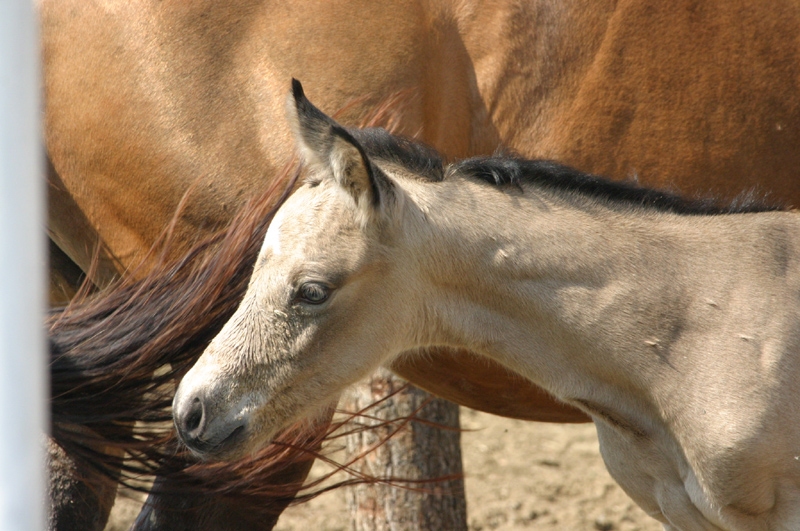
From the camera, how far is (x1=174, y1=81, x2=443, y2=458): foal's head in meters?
2.03

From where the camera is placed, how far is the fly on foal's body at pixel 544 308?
2.05 meters

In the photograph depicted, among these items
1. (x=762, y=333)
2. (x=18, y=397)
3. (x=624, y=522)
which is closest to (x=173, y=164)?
(x=762, y=333)

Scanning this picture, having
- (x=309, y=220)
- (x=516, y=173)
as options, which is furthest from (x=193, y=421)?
(x=516, y=173)

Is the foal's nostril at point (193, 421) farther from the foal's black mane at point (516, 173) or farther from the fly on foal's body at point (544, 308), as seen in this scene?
the foal's black mane at point (516, 173)

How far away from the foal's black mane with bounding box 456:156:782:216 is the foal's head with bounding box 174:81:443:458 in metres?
0.25

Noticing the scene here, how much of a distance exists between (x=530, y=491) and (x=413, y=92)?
288 centimetres

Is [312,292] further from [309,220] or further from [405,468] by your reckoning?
[405,468]

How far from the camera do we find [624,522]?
176 inches

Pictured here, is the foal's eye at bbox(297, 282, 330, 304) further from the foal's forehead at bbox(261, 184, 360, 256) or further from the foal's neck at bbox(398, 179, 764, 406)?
the foal's neck at bbox(398, 179, 764, 406)

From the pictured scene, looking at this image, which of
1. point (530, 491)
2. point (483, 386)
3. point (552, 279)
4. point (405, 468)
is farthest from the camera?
point (530, 491)

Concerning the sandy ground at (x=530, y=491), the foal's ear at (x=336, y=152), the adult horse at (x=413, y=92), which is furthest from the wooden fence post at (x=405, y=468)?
the foal's ear at (x=336, y=152)

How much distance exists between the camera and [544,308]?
85.0 inches

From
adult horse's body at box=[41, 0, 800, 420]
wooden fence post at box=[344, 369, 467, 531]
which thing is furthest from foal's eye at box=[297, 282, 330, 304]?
wooden fence post at box=[344, 369, 467, 531]

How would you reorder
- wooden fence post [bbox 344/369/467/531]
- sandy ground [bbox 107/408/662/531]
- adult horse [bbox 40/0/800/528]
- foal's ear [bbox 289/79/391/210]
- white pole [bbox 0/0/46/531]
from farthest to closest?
sandy ground [bbox 107/408/662/531] → wooden fence post [bbox 344/369/467/531] → adult horse [bbox 40/0/800/528] → foal's ear [bbox 289/79/391/210] → white pole [bbox 0/0/46/531]
